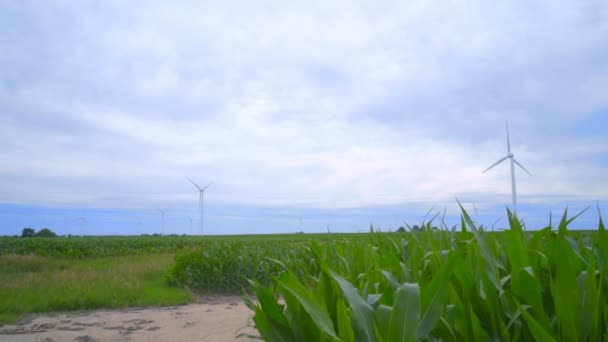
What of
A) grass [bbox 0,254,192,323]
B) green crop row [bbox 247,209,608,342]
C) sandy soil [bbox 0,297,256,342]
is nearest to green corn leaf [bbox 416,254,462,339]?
green crop row [bbox 247,209,608,342]

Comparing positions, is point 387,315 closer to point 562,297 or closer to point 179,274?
point 562,297

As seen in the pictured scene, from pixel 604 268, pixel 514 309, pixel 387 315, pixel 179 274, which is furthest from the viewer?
pixel 179 274

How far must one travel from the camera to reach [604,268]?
161 cm

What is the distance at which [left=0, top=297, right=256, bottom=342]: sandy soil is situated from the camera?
4809mm

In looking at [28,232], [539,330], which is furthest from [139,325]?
[28,232]

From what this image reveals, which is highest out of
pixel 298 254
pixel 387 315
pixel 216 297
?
pixel 387 315

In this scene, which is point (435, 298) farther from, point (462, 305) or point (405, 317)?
point (462, 305)

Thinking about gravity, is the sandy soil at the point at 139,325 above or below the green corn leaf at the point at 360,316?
below

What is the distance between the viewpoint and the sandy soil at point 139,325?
4809 mm

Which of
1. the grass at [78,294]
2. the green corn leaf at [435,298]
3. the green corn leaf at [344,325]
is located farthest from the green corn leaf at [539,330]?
the grass at [78,294]

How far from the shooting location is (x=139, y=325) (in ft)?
17.9

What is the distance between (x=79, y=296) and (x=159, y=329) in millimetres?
2911

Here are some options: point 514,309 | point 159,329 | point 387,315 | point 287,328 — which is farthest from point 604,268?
point 159,329

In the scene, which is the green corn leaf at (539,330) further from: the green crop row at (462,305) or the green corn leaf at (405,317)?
the green corn leaf at (405,317)
